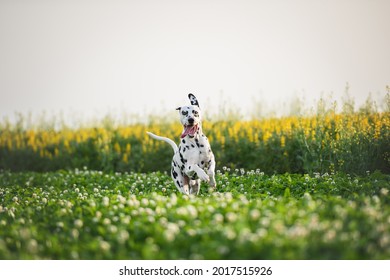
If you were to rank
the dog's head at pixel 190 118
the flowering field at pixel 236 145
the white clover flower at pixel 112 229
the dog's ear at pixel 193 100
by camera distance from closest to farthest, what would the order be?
1. the white clover flower at pixel 112 229
2. the dog's head at pixel 190 118
3. the dog's ear at pixel 193 100
4. the flowering field at pixel 236 145

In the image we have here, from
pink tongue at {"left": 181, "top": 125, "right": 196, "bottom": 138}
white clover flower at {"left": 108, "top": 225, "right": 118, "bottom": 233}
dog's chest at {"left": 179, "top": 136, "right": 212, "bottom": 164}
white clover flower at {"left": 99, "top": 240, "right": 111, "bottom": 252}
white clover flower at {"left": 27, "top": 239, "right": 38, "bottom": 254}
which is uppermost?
pink tongue at {"left": 181, "top": 125, "right": 196, "bottom": 138}

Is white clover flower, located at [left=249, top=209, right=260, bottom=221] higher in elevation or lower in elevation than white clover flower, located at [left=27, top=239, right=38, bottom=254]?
higher

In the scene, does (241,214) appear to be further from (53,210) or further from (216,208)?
(53,210)

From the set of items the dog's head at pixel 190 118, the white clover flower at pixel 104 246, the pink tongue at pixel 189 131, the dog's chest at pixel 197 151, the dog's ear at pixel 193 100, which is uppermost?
the dog's ear at pixel 193 100

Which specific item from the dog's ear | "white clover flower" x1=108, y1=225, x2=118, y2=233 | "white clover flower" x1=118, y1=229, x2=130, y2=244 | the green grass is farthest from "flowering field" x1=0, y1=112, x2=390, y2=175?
"white clover flower" x1=118, y1=229, x2=130, y2=244

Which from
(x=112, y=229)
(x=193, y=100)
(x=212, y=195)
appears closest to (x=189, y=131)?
(x=193, y=100)

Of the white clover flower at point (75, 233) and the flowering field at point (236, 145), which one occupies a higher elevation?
the flowering field at point (236, 145)

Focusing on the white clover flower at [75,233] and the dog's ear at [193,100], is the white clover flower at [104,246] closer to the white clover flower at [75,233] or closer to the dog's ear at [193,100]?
the white clover flower at [75,233]

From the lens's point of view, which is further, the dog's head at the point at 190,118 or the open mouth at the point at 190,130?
the open mouth at the point at 190,130

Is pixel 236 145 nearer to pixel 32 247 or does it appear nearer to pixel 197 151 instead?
pixel 197 151

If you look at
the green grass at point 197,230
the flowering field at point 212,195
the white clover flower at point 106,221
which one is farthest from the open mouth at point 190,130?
the white clover flower at point 106,221

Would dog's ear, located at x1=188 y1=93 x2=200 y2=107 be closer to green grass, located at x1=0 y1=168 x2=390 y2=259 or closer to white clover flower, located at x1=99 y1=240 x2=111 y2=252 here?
green grass, located at x1=0 y1=168 x2=390 y2=259

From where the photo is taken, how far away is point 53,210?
6.47 m

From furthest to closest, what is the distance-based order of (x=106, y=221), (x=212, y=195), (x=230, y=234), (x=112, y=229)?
(x=212, y=195) < (x=106, y=221) < (x=112, y=229) < (x=230, y=234)
